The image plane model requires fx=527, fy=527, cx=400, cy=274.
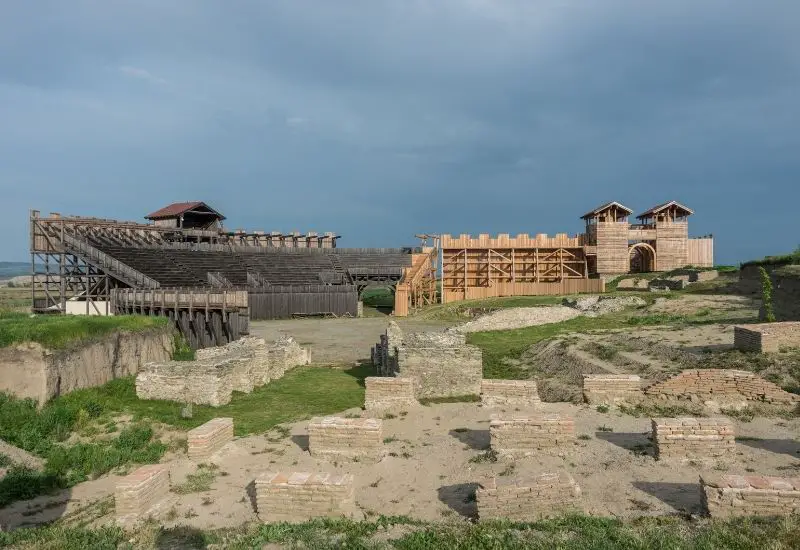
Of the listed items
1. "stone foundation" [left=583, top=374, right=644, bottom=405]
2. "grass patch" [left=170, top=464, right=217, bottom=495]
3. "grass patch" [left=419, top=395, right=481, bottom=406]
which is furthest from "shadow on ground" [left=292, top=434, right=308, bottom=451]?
"stone foundation" [left=583, top=374, right=644, bottom=405]

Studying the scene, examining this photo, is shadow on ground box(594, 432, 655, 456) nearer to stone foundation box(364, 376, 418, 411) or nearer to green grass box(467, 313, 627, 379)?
stone foundation box(364, 376, 418, 411)

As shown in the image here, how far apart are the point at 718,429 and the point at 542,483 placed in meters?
3.59

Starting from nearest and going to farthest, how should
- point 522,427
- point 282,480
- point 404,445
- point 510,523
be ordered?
point 510,523, point 282,480, point 522,427, point 404,445

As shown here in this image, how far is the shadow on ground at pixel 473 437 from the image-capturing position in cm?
962

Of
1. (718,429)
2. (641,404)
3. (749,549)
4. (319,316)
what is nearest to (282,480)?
(749,549)

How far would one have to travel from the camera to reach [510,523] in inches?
246

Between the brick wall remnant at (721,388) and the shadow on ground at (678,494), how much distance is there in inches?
183

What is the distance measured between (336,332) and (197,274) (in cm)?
1345

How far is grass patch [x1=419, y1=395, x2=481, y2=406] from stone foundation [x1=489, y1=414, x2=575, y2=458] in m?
3.77

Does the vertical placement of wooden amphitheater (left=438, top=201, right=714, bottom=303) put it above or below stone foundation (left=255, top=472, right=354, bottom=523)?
above

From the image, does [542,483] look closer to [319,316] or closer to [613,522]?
[613,522]

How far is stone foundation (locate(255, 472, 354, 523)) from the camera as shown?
22.5ft

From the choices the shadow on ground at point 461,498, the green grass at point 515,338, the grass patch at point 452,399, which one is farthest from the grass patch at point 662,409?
the green grass at point 515,338

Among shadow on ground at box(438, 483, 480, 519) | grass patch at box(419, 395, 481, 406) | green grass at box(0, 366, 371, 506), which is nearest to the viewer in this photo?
shadow on ground at box(438, 483, 480, 519)
